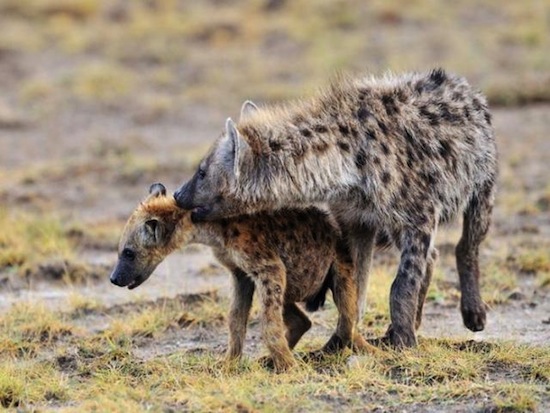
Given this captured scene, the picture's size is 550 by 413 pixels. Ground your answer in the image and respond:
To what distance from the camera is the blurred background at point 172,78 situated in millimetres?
11188

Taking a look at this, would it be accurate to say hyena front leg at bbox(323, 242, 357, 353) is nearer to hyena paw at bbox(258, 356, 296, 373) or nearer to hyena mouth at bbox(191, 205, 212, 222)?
hyena paw at bbox(258, 356, 296, 373)

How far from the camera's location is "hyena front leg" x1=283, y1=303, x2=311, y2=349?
6.49m

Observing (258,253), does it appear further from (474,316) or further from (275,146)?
(474,316)

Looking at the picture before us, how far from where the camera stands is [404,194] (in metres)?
6.25

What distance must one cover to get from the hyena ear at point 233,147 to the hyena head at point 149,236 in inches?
13.6

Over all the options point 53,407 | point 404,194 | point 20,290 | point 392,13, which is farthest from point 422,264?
point 392,13

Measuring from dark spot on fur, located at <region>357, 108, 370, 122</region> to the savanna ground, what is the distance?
1.05 meters

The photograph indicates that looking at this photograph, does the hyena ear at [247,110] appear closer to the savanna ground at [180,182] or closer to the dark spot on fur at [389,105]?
the dark spot on fur at [389,105]

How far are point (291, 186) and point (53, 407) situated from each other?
1516 mm

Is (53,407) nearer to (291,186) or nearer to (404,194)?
(291,186)

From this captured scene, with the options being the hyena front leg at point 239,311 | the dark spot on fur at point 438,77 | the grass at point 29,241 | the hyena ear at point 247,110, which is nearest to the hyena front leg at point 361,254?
the hyena front leg at point 239,311

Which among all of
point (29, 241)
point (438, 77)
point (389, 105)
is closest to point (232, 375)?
point (389, 105)

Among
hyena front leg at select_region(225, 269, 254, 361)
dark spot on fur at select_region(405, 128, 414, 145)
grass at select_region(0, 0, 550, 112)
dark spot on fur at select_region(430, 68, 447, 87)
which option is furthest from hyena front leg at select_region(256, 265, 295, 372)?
grass at select_region(0, 0, 550, 112)

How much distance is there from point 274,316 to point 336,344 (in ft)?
1.73
